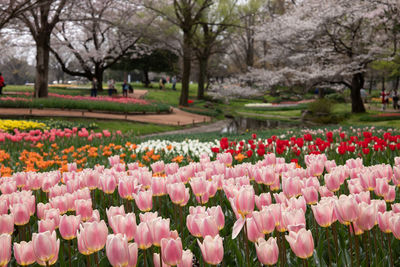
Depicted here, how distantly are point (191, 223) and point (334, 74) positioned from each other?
67.3 ft

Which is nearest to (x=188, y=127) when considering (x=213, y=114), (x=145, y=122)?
(x=145, y=122)

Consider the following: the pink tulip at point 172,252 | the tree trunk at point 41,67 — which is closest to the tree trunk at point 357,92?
the tree trunk at point 41,67

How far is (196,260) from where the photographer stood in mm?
2078

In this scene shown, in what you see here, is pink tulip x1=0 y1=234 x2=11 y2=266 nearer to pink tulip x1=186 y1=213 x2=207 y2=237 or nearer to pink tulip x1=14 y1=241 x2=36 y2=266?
pink tulip x1=14 y1=241 x2=36 y2=266

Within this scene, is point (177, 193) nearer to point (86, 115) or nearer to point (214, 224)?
point (214, 224)

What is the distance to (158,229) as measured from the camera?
1488 mm

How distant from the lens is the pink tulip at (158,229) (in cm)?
149

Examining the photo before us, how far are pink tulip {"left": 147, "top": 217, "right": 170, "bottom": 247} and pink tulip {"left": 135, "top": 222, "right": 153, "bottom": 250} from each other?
15 millimetres

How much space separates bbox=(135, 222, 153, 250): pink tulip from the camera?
1.50 meters

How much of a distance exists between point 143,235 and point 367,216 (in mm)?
999

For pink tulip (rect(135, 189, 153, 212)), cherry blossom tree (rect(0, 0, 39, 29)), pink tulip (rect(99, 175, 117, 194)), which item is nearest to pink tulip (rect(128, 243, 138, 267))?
pink tulip (rect(135, 189, 153, 212))

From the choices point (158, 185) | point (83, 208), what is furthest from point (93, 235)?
point (158, 185)

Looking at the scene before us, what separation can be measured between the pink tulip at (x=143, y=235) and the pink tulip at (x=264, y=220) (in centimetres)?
47

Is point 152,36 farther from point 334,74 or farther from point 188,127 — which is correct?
point 334,74
